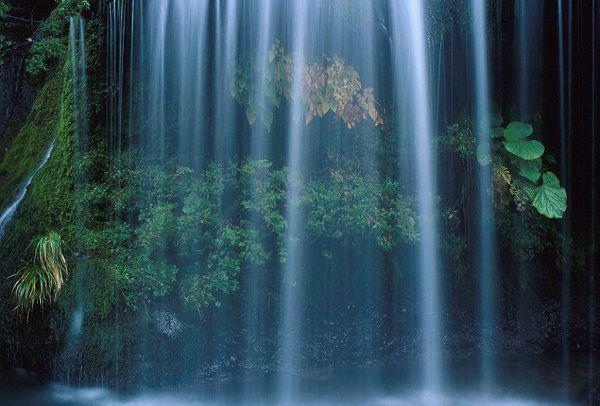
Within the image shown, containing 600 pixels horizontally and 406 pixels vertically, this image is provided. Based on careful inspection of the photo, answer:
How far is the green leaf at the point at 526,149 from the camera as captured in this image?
5.22 metres

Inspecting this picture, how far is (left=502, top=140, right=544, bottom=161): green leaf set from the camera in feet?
17.1

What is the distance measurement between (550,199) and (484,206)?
2.43 feet

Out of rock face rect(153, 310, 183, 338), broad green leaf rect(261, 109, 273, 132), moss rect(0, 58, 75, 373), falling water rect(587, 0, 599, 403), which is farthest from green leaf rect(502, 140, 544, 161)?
moss rect(0, 58, 75, 373)

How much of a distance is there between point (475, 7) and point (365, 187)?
2.64m

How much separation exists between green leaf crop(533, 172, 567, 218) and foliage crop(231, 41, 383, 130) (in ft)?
8.32

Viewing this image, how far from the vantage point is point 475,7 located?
539 centimetres

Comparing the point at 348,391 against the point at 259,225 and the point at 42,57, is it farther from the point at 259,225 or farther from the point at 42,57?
the point at 42,57

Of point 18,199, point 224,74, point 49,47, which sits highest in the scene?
point 49,47

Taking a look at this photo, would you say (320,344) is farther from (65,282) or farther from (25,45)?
(25,45)

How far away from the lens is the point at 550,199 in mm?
5195

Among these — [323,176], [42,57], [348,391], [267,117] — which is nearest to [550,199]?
[323,176]

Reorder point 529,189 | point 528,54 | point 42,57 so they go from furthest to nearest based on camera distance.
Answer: point 42,57 → point 528,54 → point 529,189

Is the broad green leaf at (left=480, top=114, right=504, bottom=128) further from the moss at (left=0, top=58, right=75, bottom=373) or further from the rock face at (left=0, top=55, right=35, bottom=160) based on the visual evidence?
the rock face at (left=0, top=55, right=35, bottom=160)

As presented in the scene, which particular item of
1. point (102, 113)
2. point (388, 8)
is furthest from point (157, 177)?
point (388, 8)
